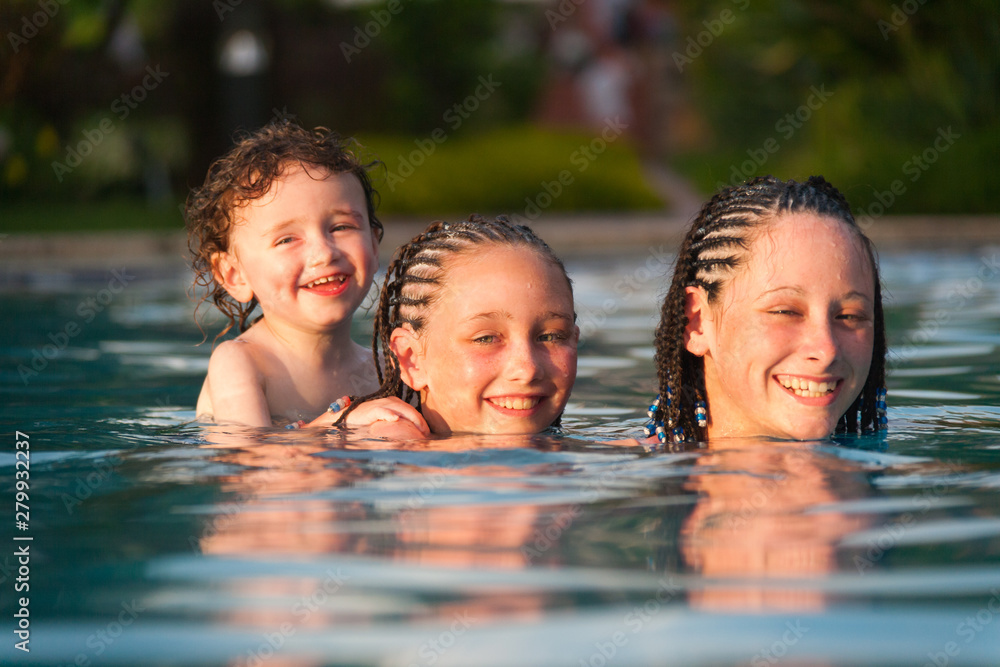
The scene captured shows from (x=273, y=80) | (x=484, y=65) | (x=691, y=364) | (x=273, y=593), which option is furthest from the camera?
(x=484, y=65)

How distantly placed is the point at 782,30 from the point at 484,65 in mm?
7407

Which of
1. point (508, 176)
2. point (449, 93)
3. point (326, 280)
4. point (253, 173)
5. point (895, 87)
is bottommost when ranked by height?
point (326, 280)

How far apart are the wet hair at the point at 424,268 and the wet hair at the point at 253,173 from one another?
687 mm

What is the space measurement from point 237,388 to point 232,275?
50 centimetres

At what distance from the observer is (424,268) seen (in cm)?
385

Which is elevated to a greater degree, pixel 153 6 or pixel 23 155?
pixel 153 6

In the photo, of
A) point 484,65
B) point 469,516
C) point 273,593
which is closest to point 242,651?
point 273,593

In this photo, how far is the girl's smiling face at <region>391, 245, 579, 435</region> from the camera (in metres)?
3.60

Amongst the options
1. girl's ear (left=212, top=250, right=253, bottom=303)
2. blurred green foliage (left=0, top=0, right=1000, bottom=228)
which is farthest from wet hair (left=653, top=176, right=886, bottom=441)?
blurred green foliage (left=0, top=0, right=1000, bottom=228)

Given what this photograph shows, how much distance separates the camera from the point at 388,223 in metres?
15.7

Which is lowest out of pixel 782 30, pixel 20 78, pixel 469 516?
pixel 469 516

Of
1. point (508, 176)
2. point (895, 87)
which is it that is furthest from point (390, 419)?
point (508, 176)

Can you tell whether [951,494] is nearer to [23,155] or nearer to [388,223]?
[388,223]

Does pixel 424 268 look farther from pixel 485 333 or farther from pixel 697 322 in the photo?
pixel 697 322
